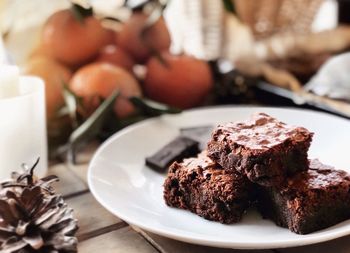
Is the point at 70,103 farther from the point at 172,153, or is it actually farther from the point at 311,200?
the point at 311,200

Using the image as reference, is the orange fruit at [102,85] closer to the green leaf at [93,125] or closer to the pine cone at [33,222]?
the green leaf at [93,125]

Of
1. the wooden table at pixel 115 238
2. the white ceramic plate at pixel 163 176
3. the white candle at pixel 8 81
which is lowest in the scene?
the wooden table at pixel 115 238

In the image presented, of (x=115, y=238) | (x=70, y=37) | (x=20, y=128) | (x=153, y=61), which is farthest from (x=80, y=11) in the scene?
(x=115, y=238)

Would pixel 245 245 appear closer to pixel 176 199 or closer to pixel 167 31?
pixel 176 199

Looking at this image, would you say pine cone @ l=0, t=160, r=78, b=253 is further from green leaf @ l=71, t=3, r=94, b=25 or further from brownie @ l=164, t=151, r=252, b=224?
green leaf @ l=71, t=3, r=94, b=25

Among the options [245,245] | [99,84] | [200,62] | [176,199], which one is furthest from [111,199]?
[200,62]

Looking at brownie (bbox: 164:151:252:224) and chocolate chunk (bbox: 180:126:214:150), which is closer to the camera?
brownie (bbox: 164:151:252:224)

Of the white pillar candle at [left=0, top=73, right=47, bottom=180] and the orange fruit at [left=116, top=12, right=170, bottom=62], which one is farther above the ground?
the orange fruit at [left=116, top=12, right=170, bottom=62]

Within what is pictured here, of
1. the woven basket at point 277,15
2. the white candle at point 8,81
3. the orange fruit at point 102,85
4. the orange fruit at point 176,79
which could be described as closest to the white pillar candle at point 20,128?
the white candle at point 8,81

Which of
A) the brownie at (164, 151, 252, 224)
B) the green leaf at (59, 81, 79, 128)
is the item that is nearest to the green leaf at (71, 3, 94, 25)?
the green leaf at (59, 81, 79, 128)
